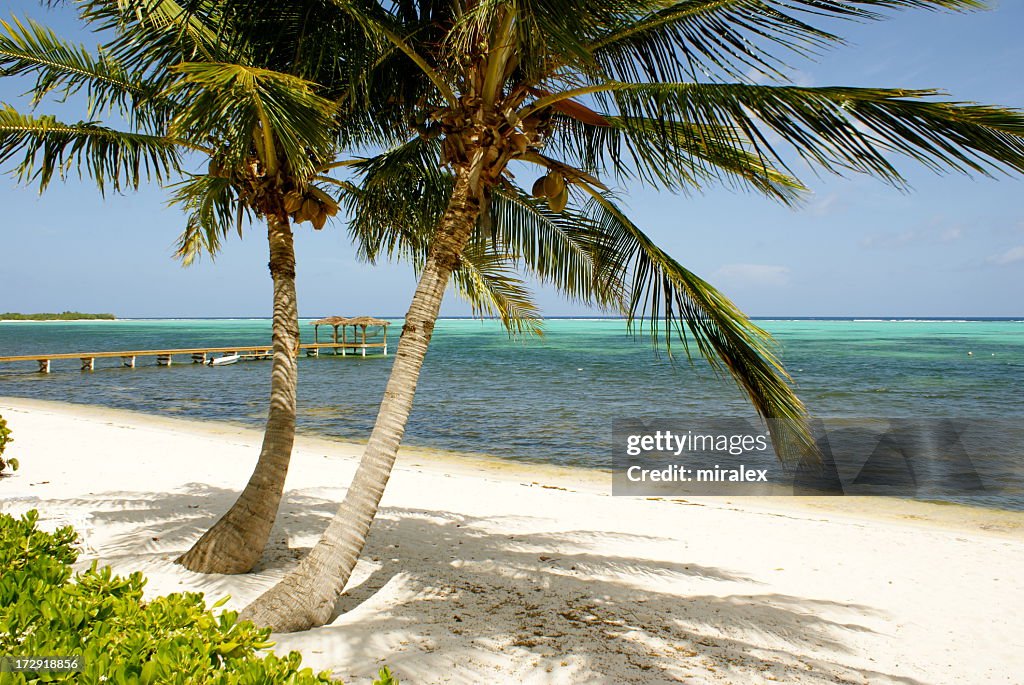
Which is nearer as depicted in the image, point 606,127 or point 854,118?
point 854,118

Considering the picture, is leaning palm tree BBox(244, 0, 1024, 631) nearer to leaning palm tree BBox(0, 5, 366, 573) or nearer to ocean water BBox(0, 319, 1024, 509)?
leaning palm tree BBox(0, 5, 366, 573)

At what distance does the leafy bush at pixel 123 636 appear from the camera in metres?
1.95

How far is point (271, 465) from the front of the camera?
206 inches

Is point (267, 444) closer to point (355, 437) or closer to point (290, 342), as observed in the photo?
point (290, 342)

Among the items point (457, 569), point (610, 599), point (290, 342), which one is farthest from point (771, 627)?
point (290, 342)

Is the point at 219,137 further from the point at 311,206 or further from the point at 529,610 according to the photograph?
the point at 529,610

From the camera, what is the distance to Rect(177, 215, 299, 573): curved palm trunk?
5.20 meters

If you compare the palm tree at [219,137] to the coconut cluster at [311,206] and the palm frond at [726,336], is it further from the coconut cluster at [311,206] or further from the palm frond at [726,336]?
the palm frond at [726,336]

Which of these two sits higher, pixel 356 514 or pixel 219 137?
pixel 219 137
